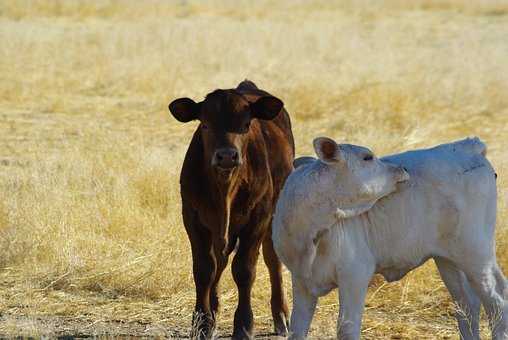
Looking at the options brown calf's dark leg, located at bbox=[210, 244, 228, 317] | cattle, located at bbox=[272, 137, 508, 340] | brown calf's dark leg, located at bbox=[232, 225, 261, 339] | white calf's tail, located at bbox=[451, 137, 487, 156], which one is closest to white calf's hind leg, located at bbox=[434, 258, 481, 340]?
cattle, located at bbox=[272, 137, 508, 340]

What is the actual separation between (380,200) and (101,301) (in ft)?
Result: 8.99

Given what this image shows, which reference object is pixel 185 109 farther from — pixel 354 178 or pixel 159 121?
pixel 159 121

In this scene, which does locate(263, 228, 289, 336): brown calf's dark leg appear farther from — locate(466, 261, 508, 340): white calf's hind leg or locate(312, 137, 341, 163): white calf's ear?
locate(312, 137, 341, 163): white calf's ear

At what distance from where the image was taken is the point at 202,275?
706 centimetres

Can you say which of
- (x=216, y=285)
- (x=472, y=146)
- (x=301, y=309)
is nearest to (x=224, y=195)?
(x=216, y=285)

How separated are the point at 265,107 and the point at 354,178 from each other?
1.22 metres

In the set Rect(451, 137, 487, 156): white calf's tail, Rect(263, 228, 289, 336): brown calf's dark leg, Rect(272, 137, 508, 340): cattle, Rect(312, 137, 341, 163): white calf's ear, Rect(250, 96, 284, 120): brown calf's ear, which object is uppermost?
Rect(250, 96, 284, 120): brown calf's ear

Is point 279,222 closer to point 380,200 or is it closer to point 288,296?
point 380,200

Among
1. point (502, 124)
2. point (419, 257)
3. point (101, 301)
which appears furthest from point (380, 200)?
point (502, 124)

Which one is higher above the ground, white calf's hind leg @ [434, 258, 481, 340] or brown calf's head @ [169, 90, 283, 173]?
brown calf's head @ [169, 90, 283, 173]

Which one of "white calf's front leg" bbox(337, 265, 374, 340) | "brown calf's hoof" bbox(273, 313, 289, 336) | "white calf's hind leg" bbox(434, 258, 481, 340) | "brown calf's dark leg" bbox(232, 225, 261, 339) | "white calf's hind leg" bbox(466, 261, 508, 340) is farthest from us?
"brown calf's hoof" bbox(273, 313, 289, 336)

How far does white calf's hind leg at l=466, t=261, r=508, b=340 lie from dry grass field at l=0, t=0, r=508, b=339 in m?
1.14

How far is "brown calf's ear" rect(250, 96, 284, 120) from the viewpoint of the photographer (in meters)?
7.07

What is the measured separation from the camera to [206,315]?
23.2 feet
